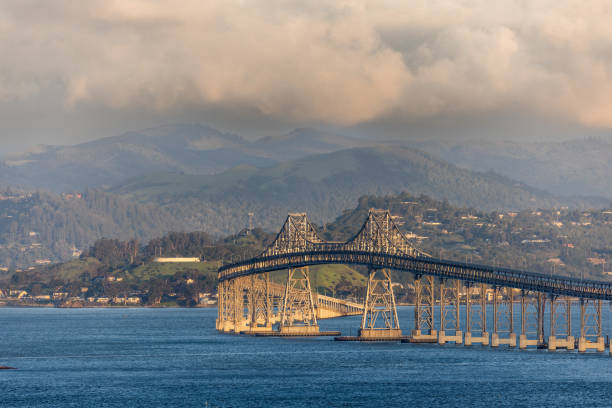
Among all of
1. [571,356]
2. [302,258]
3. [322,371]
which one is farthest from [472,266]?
[302,258]

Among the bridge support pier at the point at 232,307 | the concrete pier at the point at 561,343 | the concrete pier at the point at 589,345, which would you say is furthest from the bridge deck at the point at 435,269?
the concrete pier at the point at 561,343

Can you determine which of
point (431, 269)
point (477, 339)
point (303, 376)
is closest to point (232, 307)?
point (431, 269)

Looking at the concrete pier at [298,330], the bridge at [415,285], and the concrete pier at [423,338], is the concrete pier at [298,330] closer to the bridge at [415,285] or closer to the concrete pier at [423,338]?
the bridge at [415,285]

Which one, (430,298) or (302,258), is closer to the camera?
(430,298)

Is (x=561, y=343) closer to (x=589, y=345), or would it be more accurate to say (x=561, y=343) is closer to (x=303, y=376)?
(x=589, y=345)

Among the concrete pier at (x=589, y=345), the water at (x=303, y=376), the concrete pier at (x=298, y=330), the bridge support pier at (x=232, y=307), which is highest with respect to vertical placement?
the bridge support pier at (x=232, y=307)

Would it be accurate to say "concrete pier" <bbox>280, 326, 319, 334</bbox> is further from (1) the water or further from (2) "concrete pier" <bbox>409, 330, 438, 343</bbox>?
(2) "concrete pier" <bbox>409, 330, 438, 343</bbox>

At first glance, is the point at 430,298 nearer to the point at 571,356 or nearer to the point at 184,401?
the point at 571,356
